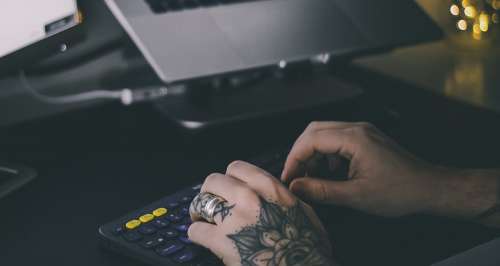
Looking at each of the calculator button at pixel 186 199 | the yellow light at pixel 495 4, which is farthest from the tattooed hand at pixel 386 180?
the yellow light at pixel 495 4

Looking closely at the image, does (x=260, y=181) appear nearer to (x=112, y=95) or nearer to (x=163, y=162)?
(x=163, y=162)

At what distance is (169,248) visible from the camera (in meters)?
0.57

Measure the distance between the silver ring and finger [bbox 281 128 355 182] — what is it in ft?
0.40

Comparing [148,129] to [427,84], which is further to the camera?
[427,84]

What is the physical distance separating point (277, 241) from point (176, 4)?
406 mm

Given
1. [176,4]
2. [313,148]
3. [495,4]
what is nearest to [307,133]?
[313,148]

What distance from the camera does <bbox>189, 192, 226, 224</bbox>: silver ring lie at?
583 millimetres

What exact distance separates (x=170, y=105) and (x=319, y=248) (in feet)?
1.23

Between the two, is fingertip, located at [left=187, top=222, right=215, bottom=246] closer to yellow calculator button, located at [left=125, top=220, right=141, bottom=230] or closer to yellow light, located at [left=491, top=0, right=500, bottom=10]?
yellow calculator button, located at [left=125, top=220, right=141, bottom=230]

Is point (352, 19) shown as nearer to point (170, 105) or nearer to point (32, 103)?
point (170, 105)

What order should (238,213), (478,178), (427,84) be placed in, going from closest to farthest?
(238,213), (478,178), (427,84)

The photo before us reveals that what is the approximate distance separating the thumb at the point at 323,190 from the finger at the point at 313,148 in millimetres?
38

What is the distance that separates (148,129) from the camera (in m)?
0.88

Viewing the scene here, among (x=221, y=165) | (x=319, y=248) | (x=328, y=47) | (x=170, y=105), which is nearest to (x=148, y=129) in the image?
(x=170, y=105)
